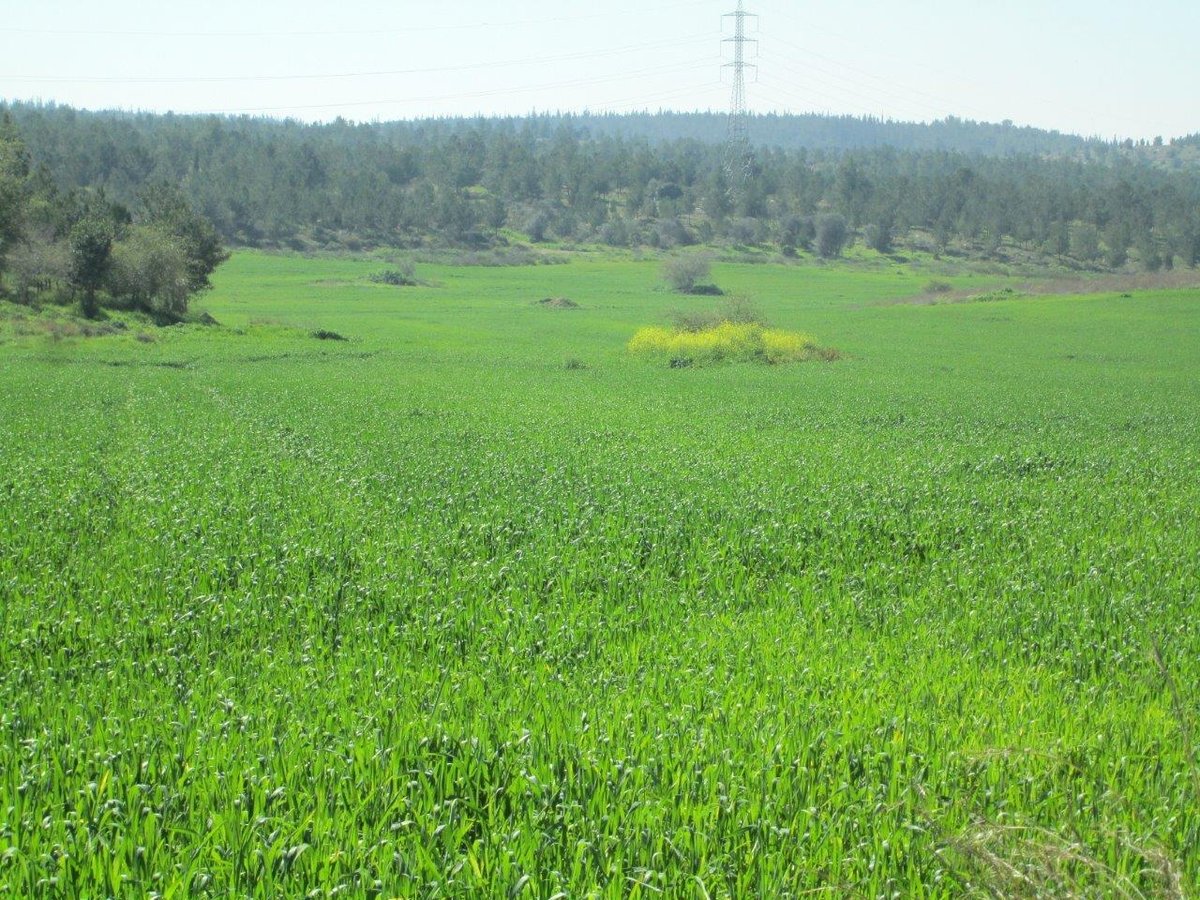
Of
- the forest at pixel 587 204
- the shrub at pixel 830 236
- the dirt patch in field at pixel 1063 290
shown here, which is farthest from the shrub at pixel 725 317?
the shrub at pixel 830 236

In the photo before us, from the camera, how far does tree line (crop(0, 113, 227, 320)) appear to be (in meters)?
57.9

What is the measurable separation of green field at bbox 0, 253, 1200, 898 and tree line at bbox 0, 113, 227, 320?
3510 cm

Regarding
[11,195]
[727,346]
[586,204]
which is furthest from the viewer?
[586,204]

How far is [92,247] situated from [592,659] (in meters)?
60.0

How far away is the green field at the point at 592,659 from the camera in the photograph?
18.0ft

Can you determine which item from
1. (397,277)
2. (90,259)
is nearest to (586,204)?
(397,277)

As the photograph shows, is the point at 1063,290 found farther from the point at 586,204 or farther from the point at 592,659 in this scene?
the point at 592,659

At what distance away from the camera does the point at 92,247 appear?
2370 inches

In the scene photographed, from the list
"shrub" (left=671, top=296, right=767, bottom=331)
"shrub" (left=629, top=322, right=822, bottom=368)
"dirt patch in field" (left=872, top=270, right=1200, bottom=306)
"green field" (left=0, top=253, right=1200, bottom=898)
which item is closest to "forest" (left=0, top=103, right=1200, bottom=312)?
"dirt patch in field" (left=872, top=270, right=1200, bottom=306)

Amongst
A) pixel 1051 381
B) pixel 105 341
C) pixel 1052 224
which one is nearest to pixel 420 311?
pixel 105 341

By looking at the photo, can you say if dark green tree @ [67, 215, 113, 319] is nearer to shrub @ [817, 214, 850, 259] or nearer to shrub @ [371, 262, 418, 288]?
shrub @ [371, 262, 418, 288]

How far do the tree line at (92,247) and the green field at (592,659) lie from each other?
115ft

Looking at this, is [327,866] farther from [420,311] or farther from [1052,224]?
[1052,224]

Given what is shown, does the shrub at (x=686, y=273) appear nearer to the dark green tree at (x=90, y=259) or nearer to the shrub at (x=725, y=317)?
the shrub at (x=725, y=317)
